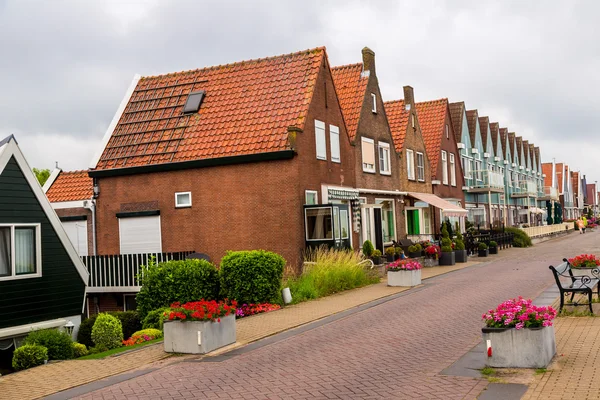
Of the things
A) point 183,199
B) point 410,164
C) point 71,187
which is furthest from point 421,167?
point 71,187

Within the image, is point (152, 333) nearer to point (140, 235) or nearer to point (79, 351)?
point (79, 351)

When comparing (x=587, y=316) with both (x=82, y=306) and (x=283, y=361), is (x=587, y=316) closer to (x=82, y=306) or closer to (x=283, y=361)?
(x=283, y=361)

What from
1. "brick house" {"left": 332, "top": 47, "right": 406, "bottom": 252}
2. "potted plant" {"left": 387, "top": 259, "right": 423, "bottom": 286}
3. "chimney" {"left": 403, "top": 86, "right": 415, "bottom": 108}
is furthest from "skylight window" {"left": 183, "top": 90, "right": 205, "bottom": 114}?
"chimney" {"left": 403, "top": 86, "right": 415, "bottom": 108}

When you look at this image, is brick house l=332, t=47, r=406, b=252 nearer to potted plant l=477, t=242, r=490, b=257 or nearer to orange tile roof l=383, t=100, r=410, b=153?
orange tile roof l=383, t=100, r=410, b=153

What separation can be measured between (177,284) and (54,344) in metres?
3.97

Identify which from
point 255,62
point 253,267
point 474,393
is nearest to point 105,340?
point 253,267

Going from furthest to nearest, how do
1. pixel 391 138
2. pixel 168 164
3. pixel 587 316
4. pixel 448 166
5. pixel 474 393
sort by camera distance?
pixel 448 166 < pixel 391 138 < pixel 168 164 < pixel 587 316 < pixel 474 393

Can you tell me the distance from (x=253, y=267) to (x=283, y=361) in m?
6.56

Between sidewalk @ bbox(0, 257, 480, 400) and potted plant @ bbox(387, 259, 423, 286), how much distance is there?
9.32 feet

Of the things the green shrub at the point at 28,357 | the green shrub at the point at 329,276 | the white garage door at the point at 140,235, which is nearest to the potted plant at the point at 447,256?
the green shrub at the point at 329,276

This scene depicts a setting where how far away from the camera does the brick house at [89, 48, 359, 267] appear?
75.2 ft

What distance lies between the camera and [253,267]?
1684 centimetres

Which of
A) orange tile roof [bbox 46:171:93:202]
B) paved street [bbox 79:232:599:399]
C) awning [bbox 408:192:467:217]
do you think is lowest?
paved street [bbox 79:232:599:399]

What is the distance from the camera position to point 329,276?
19.8 metres
